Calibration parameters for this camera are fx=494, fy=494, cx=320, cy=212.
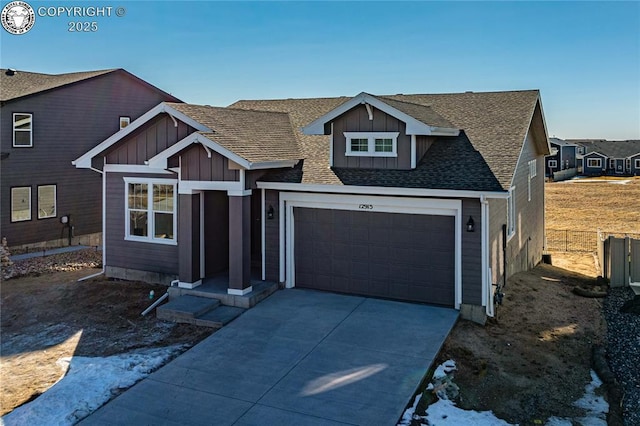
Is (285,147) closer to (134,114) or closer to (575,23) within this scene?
(575,23)

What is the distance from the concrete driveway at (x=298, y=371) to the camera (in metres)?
6.63

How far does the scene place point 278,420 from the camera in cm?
647

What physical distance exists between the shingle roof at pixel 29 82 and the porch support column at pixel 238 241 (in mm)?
11962

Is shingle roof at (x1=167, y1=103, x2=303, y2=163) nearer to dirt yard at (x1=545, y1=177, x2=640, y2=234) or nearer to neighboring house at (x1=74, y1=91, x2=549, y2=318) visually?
neighboring house at (x1=74, y1=91, x2=549, y2=318)

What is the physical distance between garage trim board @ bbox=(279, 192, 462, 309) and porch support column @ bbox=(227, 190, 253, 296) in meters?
1.27

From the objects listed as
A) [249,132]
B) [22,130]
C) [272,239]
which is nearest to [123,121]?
[22,130]

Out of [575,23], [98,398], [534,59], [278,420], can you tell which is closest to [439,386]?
[278,420]

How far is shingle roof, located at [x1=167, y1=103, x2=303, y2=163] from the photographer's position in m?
11.2

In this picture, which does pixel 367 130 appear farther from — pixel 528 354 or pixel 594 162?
pixel 594 162

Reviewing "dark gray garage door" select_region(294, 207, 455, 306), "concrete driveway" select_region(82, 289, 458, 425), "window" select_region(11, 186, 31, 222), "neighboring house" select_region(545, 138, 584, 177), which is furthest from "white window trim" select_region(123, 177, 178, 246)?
"neighboring house" select_region(545, 138, 584, 177)

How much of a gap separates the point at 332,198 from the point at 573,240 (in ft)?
56.6

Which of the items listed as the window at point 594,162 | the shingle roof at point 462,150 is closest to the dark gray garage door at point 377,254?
the shingle roof at point 462,150

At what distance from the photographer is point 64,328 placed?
10.2 m

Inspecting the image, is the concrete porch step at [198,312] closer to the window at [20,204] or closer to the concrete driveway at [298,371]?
the concrete driveway at [298,371]
